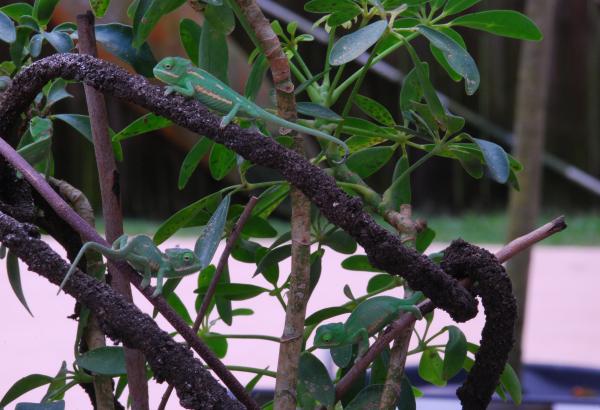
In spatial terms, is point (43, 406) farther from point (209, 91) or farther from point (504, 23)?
point (504, 23)

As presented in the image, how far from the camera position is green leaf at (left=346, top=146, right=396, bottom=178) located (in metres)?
0.61

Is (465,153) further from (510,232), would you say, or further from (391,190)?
(510,232)

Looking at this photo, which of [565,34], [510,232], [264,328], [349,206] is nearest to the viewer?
[349,206]

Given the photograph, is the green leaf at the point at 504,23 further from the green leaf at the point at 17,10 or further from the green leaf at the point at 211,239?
the green leaf at the point at 17,10

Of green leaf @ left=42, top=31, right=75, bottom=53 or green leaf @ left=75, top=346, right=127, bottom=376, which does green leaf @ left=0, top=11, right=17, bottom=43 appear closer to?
green leaf @ left=42, top=31, right=75, bottom=53

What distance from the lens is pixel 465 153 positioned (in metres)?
0.53

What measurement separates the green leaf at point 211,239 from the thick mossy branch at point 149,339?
0.05 metres

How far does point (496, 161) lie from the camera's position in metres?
0.48

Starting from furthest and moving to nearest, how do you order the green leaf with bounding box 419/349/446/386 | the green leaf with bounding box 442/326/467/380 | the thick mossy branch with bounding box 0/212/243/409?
the green leaf with bounding box 419/349/446/386
the green leaf with bounding box 442/326/467/380
the thick mossy branch with bounding box 0/212/243/409

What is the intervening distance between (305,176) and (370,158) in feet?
0.66

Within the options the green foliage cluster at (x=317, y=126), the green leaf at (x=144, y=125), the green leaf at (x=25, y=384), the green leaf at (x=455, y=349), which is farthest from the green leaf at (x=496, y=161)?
the green leaf at (x=25, y=384)

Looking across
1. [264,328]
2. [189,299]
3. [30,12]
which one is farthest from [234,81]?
[30,12]

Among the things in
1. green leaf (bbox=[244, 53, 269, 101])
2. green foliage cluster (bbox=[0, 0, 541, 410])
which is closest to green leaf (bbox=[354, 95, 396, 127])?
green foliage cluster (bbox=[0, 0, 541, 410])

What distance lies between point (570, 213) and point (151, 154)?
2535 millimetres
